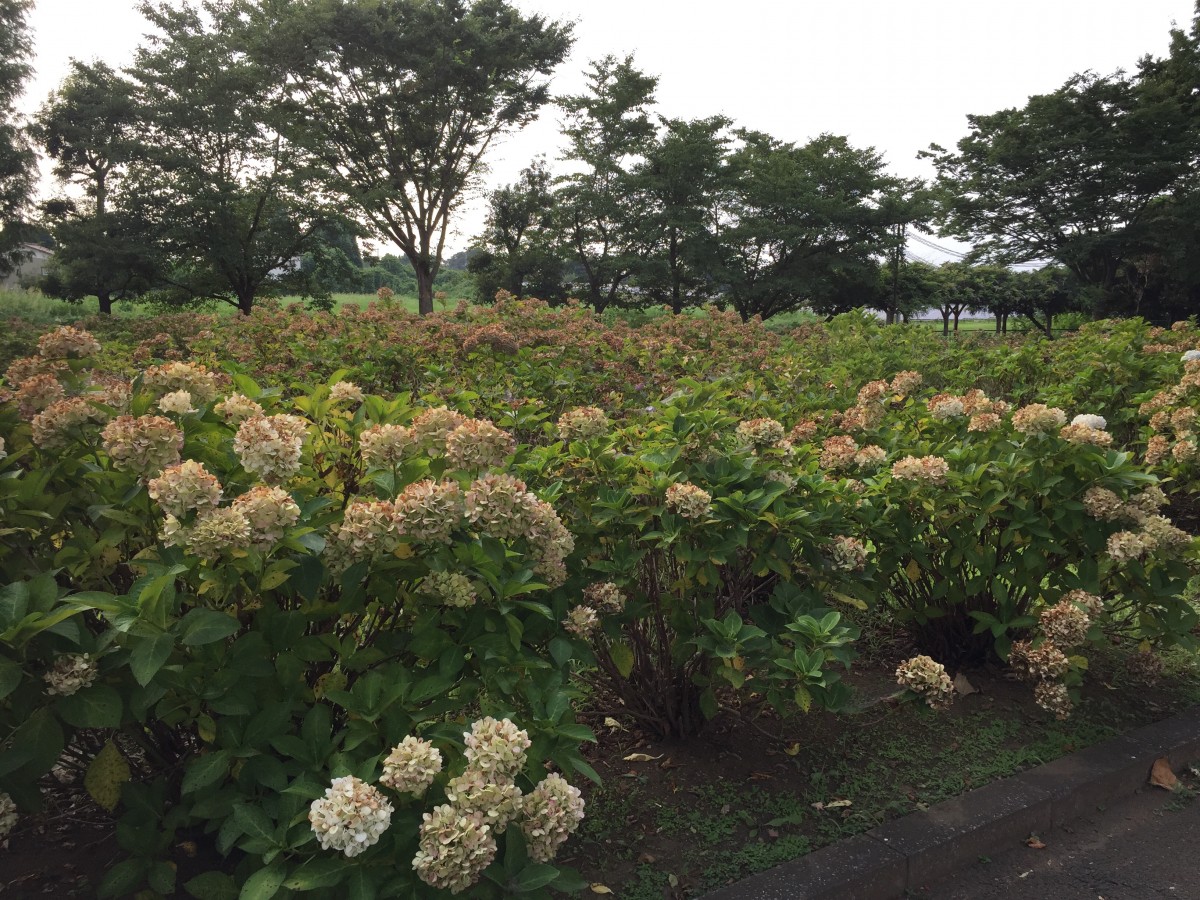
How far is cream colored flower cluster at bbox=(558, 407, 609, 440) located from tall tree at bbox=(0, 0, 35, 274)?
25.6 metres

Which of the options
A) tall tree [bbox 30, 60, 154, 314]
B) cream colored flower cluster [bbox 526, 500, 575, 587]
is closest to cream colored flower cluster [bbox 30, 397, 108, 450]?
cream colored flower cluster [bbox 526, 500, 575, 587]

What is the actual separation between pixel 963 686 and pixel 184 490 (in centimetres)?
257

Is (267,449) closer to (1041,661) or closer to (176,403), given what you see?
(176,403)

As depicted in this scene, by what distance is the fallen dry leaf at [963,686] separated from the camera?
108 inches

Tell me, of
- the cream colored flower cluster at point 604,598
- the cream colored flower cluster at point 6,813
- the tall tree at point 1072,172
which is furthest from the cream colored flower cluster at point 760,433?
the tall tree at point 1072,172

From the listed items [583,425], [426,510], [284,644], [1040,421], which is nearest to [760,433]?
[583,425]

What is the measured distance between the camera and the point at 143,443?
1450mm

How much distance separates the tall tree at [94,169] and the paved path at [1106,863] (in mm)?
25107

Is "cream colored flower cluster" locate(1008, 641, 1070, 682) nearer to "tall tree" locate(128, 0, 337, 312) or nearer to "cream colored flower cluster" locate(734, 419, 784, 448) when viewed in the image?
"cream colored flower cluster" locate(734, 419, 784, 448)

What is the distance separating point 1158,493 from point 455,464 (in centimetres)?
217

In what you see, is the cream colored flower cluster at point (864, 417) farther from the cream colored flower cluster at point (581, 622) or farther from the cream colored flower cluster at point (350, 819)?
the cream colored flower cluster at point (350, 819)

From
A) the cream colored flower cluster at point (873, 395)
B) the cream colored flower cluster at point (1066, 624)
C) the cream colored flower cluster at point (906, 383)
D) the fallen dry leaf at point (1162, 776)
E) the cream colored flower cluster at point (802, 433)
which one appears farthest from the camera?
the cream colored flower cluster at point (906, 383)

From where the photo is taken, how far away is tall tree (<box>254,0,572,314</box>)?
19.7 meters

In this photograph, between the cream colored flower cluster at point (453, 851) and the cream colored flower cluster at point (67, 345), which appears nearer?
the cream colored flower cluster at point (453, 851)
